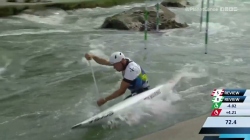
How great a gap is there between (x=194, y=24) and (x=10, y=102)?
1242cm

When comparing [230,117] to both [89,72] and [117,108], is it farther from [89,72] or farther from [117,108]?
[89,72]

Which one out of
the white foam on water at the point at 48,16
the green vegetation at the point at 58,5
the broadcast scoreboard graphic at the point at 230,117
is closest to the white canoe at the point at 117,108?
the broadcast scoreboard graphic at the point at 230,117

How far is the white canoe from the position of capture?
6.15 m

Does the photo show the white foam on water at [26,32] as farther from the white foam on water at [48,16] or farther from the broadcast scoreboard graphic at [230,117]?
the broadcast scoreboard graphic at [230,117]

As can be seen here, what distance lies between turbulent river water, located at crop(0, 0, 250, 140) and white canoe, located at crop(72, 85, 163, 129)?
0.55ft

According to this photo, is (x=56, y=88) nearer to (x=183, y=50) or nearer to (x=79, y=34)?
(x=183, y=50)

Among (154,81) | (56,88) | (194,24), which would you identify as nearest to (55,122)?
(56,88)

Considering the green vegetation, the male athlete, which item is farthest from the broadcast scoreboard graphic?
the green vegetation

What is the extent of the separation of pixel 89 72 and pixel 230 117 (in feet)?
20.1

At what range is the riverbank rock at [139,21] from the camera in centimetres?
1656

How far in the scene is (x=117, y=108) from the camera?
642 centimetres

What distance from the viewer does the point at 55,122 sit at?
6762 millimetres

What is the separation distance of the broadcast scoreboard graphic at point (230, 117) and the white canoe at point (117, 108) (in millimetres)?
1940

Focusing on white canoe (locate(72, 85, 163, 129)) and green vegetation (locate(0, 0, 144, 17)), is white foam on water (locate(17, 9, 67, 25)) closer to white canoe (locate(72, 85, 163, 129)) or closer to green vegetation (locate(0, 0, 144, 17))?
green vegetation (locate(0, 0, 144, 17))
